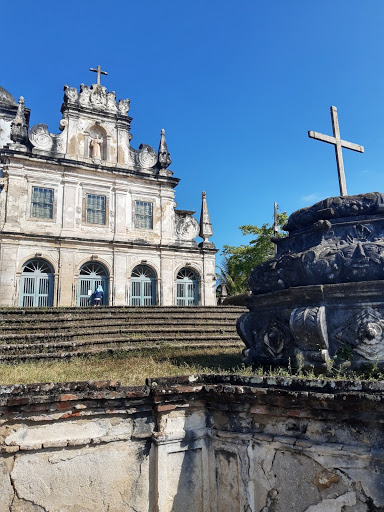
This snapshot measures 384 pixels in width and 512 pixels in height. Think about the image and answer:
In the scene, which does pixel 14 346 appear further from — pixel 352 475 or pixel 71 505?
pixel 352 475

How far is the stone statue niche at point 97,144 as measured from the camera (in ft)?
64.9

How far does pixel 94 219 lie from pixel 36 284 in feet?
13.1

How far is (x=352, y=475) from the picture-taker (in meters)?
2.88

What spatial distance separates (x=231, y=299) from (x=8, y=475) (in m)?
17.1

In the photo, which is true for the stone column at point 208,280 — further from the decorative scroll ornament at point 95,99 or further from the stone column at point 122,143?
the decorative scroll ornament at point 95,99

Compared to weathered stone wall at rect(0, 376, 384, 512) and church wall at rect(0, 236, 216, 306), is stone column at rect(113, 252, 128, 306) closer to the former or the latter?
church wall at rect(0, 236, 216, 306)

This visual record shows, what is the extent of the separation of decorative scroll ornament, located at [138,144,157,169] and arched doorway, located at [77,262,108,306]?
5.82 meters

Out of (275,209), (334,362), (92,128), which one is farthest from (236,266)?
(334,362)

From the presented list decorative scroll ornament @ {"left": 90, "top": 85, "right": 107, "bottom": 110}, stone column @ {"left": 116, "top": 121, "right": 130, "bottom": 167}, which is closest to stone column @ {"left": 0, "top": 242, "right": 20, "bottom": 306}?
stone column @ {"left": 116, "top": 121, "right": 130, "bottom": 167}

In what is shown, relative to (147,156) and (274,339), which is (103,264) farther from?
(274,339)

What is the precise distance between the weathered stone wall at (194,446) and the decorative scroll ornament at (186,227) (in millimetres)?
17152

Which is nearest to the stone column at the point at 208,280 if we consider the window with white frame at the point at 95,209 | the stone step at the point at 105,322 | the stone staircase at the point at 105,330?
the window with white frame at the point at 95,209

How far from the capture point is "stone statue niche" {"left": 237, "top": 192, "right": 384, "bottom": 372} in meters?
3.84

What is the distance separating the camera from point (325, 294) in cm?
402
